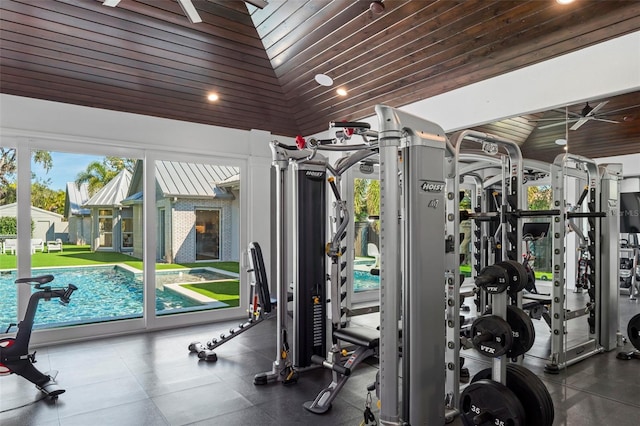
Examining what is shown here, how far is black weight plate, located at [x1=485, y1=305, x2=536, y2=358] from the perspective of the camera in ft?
8.20

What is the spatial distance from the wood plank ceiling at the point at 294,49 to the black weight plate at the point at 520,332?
5.67 feet

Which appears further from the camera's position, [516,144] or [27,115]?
[27,115]

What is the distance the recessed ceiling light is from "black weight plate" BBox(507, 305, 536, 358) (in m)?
3.37

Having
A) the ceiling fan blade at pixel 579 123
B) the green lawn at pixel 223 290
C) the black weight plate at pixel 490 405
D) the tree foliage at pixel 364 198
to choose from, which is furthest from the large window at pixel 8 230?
the ceiling fan blade at pixel 579 123

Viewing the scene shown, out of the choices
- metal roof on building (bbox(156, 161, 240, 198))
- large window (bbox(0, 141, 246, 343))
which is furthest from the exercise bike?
metal roof on building (bbox(156, 161, 240, 198))

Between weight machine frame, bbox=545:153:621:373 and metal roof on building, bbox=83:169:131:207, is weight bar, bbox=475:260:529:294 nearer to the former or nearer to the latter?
weight machine frame, bbox=545:153:621:373

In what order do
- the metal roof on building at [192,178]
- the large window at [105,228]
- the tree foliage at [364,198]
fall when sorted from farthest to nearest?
the tree foliage at [364,198]
the metal roof on building at [192,178]
the large window at [105,228]

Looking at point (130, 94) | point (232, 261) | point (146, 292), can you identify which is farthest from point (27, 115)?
point (232, 261)

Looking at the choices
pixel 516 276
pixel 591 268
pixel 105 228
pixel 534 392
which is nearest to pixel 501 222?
pixel 516 276

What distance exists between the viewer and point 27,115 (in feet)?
15.1

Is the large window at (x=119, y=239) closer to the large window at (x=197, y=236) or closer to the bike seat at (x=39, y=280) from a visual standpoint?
the large window at (x=197, y=236)

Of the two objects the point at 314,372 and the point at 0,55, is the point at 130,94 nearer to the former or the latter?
the point at 0,55

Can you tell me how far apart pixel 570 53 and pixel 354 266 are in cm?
375

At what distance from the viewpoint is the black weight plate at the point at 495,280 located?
2.44 m
